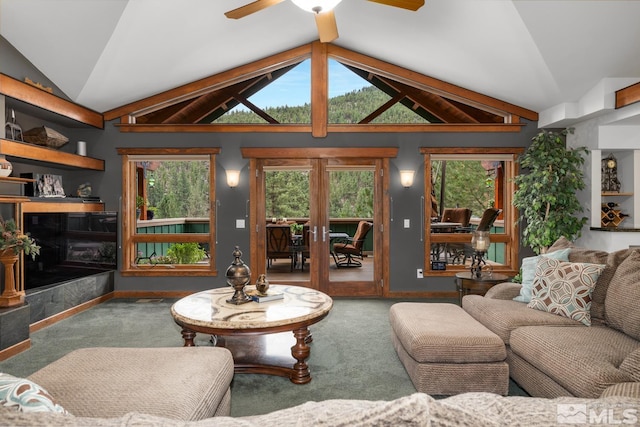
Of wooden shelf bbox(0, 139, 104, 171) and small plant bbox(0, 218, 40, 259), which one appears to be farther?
wooden shelf bbox(0, 139, 104, 171)

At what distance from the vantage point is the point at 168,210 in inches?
245

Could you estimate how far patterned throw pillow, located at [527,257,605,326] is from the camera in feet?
9.29

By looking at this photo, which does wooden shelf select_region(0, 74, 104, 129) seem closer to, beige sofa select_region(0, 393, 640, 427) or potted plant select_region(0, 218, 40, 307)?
potted plant select_region(0, 218, 40, 307)

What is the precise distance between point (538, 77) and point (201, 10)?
3.95 metres

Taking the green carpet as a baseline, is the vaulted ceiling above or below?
above

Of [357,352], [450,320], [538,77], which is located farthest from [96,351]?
[538,77]

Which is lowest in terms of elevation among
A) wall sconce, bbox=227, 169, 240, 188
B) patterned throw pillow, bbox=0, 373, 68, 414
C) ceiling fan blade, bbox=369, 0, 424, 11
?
patterned throw pillow, bbox=0, 373, 68, 414

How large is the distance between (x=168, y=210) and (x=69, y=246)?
5.17 ft

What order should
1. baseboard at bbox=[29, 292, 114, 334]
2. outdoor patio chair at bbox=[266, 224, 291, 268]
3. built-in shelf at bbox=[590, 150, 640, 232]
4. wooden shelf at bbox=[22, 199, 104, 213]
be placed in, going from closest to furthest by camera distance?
1. baseboard at bbox=[29, 292, 114, 334]
2. wooden shelf at bbox=[22, 199, 104, 213]
3. built-in shelf at bbox=[590, 150, 640, 232]
4. outdoor patio chair at bbox=[266, 224, 291, 268]

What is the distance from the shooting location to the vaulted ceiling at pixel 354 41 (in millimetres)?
3719

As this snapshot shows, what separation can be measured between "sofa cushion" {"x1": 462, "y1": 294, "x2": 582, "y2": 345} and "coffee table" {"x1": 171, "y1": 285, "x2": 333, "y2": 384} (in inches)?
48.3

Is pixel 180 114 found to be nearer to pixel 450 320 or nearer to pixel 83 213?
pixel 83 213

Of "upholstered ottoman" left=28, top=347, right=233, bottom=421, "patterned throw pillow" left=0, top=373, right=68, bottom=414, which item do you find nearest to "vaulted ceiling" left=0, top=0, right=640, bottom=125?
"upholstered ottoman" left=28, top=347, right=233, bottom=421

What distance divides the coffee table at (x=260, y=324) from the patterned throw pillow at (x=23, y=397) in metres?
1.68
